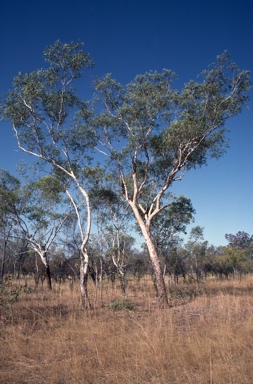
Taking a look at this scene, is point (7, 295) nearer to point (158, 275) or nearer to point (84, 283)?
point (84, 283)

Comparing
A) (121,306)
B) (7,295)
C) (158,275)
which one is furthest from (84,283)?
(7,295)

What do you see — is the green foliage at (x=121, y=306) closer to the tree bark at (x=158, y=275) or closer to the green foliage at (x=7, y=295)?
the tree bark at (x=158, y=275)

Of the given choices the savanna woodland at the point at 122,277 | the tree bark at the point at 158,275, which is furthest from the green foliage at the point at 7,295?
the tree bark at the point at 158,275

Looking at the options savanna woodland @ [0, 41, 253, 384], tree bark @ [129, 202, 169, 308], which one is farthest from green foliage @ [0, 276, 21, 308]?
tree bark @ [129, 202, 169, 308]

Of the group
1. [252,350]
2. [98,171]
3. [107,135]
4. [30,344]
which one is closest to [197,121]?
[107,135]

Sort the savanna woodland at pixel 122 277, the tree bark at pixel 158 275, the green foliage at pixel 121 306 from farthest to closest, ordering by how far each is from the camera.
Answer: the tree bark at pixel 158 275, the green foliage at pixel 121 306, the savanna woodland at pixel 122 277

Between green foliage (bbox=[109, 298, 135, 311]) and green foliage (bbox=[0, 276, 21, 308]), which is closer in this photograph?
green foliage (bbox=[0, 276, 21, 308])

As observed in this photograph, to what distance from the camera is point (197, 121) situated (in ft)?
42.8

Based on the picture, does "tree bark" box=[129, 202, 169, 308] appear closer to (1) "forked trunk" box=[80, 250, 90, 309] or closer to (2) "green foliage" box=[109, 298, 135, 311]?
(2) "green foliage" box=[109, 298, 135, 311]

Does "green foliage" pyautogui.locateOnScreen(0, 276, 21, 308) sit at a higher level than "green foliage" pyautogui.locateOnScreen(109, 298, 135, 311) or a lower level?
higher

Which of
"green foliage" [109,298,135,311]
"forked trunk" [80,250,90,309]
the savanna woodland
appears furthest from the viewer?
"forked trunk" [80,250,90,309]

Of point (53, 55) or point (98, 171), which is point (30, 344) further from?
point (53, 55)

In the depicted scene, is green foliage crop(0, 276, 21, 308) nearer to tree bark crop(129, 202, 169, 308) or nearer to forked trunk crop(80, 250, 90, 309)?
forked trunk crop(80, 250, 90, 309)

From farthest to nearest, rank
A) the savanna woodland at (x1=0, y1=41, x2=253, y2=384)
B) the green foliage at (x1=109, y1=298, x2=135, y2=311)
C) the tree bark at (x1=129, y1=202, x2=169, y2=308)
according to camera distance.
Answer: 1. the tree bark at (x1=129, y1=202, x2=169, y2=308)
2. the green foliage at (x1=109, y1=298, x2=135, y2=311)
3. the savanna woodland at (x1=0, y1=41, x2=253, y2=384)
